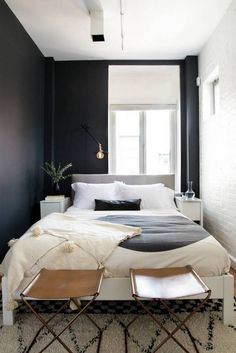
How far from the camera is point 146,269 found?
1824 millimetres

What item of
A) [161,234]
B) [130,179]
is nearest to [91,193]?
[130,179]

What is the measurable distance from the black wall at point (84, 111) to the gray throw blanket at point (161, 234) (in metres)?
1.86

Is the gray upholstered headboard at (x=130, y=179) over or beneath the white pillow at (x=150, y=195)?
over

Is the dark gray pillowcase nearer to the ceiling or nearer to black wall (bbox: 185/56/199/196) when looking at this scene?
black wall (bbox: 185/56/199/196)

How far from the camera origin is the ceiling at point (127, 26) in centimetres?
291

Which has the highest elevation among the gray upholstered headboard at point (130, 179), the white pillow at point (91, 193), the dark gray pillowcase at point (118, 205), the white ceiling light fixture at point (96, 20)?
the white ceiling light fixture at point (96, 20)

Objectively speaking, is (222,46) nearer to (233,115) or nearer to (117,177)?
(233,115)

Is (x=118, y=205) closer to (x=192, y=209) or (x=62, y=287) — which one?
(x=192, y=209)

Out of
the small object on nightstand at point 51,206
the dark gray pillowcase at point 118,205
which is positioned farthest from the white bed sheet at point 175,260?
the small object on nightstand at point 51,206

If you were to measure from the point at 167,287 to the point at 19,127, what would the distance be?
2584mm

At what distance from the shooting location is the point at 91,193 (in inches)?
146

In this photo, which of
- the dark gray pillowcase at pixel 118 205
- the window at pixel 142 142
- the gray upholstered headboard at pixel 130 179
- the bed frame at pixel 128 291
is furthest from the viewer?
the window at pixel 142 142

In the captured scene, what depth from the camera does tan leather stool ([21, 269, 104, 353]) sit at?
58.3 inches

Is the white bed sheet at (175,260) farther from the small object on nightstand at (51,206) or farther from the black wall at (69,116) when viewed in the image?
Answer: the black wall at (69,116)
